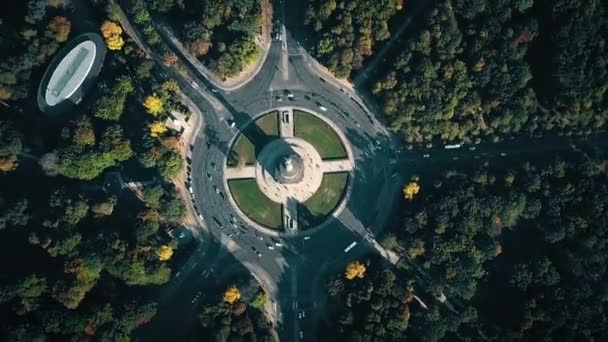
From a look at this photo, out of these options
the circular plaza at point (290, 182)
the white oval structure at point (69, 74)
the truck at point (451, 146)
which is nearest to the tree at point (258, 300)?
the circular plaza at point (290, 182)

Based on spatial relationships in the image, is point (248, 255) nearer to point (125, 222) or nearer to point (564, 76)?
point (125, 222)

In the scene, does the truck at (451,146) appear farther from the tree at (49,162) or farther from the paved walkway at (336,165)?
the tree at (49,162)

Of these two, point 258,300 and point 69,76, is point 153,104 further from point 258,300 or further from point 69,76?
point 258,300

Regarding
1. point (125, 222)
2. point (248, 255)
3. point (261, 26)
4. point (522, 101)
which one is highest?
point (261, 26)

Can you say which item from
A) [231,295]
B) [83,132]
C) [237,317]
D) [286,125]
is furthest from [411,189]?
[83,132]

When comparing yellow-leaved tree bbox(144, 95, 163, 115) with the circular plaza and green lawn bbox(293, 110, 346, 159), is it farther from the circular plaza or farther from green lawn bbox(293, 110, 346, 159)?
green lawn bbox(293, 110, 346, 159)

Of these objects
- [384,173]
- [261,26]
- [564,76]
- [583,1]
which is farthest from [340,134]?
[583,1]
